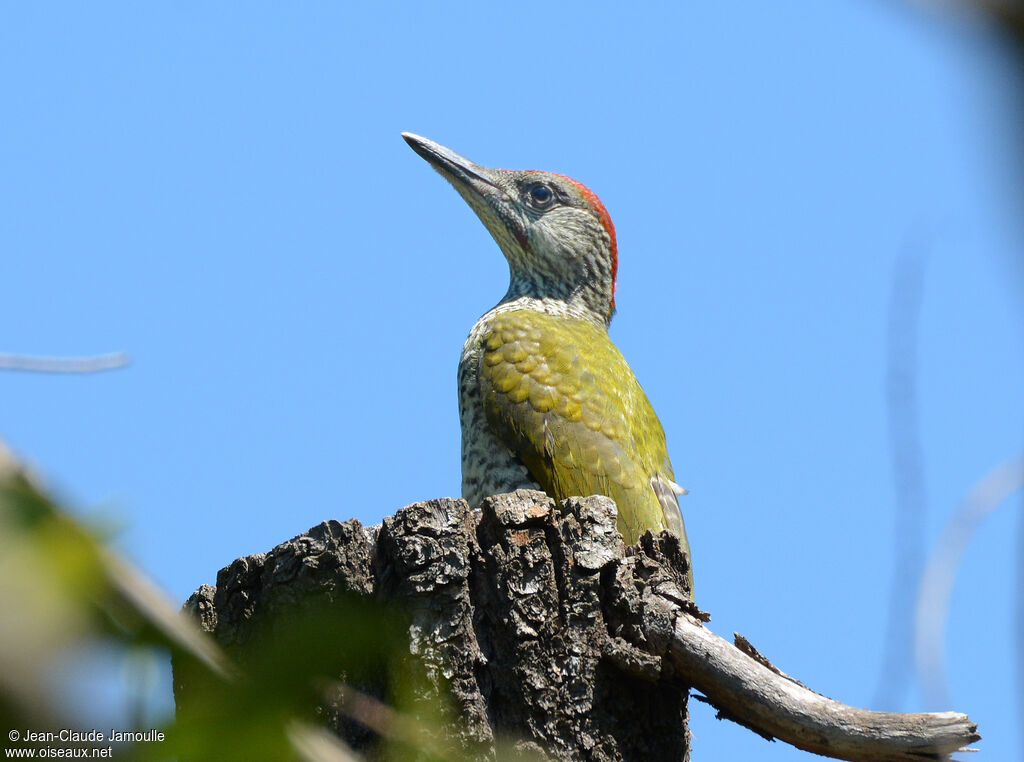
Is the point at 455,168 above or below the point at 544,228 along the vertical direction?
above

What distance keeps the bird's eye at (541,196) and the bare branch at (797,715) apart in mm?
4703

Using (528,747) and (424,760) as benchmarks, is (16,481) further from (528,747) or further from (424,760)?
(528,747)

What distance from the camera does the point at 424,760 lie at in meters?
1.31

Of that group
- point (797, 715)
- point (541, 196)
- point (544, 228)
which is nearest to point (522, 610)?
point (797, 715)

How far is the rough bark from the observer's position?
147 inches

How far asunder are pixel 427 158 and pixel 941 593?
19.8ft

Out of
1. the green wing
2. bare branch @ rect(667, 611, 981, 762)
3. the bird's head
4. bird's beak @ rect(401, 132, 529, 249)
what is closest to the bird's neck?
the bird's head

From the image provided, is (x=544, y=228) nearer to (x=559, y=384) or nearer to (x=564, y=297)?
(x=564, y=297)

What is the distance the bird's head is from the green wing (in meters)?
1.03

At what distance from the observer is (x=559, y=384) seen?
6.30m

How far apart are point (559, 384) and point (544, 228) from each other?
2038mm

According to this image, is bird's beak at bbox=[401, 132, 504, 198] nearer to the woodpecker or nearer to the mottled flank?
the woodpecker

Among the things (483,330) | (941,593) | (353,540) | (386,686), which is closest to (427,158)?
(483,330)

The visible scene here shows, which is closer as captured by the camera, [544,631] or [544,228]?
[544,631]
